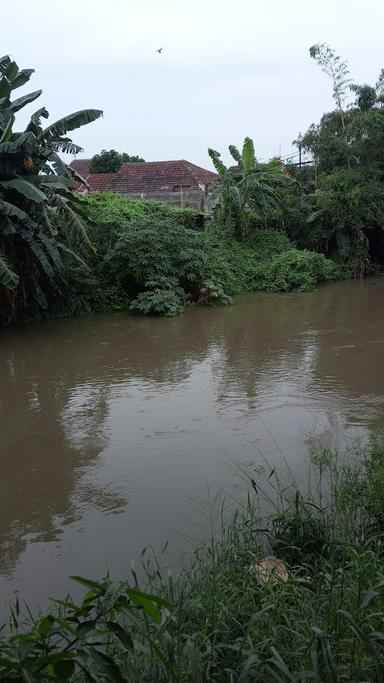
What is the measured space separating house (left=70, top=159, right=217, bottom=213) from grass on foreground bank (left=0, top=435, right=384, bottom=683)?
2032 centimetres

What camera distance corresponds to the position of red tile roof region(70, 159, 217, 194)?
2473 cm

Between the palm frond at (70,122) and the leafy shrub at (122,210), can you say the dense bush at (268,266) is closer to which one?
the leafy shrub at (122,210)

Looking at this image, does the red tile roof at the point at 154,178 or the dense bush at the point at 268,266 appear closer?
the dense bush at the point at 268,266

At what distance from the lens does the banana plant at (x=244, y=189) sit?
1666 cm

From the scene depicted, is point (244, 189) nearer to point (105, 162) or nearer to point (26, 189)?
point (26, 189)

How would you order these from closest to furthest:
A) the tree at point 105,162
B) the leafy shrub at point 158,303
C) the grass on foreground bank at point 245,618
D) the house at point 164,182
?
the grass on foreground bank at point 245,618
the leafy shrub at point 158,303
the house at point 164,182
the tree at point 105,162

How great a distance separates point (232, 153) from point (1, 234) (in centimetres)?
954

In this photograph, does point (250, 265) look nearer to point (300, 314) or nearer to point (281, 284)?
point (281, 284)

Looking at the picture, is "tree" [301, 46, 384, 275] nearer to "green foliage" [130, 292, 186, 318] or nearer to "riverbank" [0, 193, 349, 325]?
"riverbank" [0, 193, 349, 325]

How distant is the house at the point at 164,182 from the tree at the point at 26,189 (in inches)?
488

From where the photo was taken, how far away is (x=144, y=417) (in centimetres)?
648

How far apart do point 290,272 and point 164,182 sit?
1097 centimetres

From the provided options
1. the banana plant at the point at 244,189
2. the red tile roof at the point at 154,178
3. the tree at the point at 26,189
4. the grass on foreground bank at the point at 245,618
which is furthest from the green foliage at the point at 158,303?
the red tile roof at the point at 154,178

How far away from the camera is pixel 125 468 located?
5078 millimetres
